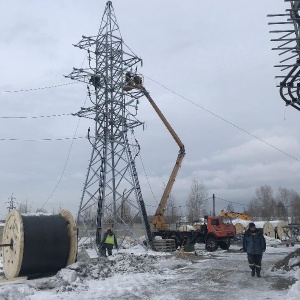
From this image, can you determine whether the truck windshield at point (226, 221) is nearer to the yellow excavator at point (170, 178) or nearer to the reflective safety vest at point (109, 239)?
the yellow excavator at point (170, 178)

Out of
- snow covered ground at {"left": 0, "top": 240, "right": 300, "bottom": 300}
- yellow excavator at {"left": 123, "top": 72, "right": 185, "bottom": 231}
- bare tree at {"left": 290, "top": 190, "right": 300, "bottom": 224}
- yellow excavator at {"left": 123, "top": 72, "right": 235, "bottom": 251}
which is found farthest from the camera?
bare tree at {"left": 290, "top": 190, "right": 300, "bottom": 224}

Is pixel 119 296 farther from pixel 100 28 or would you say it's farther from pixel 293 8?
pixel 100 28

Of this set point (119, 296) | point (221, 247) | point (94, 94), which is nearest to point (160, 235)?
point (221, 247)

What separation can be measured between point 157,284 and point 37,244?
3590 mm

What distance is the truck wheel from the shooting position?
28.0 metres

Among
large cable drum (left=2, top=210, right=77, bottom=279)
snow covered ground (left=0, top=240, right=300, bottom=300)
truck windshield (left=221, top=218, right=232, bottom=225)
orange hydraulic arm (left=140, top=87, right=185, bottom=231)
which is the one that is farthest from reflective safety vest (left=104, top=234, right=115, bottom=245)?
truck windshield (left=221, top=218, right=232, bottom=225)

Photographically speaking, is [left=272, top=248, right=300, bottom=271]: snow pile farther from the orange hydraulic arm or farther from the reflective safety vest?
the orange hydraulic arm

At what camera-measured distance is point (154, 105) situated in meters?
28.9

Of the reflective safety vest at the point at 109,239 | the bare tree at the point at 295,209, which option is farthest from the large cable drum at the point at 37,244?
the bare tree at the point at 295,209

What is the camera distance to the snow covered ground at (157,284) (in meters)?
10.3

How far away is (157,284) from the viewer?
12.3 metres

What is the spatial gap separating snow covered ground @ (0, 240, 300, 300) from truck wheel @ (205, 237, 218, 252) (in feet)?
38.7

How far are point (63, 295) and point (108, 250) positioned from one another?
10.9 metres

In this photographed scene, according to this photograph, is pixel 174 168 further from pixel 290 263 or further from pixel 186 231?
pixel 290 263
